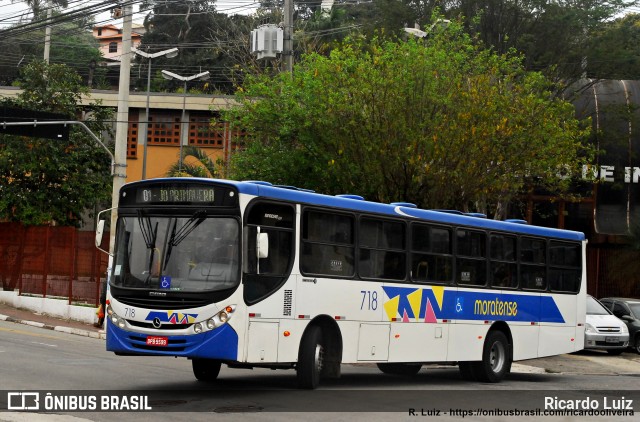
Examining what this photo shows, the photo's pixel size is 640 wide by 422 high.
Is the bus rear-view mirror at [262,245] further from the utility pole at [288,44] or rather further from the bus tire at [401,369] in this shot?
the utility pole at [288,44]

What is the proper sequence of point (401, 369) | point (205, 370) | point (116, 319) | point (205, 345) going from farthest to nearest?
point (401, 369)
point (205, 370)
point (116, 319)
point (205, 345)

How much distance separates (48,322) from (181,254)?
60.9ft

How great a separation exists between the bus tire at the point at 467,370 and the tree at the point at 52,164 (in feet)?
82.4

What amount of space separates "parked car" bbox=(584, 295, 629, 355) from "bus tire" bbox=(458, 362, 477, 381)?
384 inches

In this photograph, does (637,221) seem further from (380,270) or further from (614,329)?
(380,270)

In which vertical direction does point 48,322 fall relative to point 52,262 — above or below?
below

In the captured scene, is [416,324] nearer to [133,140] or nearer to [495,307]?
[495,307]

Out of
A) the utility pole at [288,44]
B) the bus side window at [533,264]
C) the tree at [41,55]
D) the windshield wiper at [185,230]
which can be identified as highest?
the tree at [41,55]

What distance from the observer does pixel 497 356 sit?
19.8 m

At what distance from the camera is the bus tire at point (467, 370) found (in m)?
19.5

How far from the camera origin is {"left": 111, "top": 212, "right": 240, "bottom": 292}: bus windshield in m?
13.8

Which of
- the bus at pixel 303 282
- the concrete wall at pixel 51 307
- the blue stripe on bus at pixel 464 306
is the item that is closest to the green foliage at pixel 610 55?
the blue stripe on bus at pixel 464 306

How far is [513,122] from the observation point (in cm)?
2639

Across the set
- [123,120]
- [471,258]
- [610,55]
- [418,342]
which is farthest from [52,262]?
[610,55]
